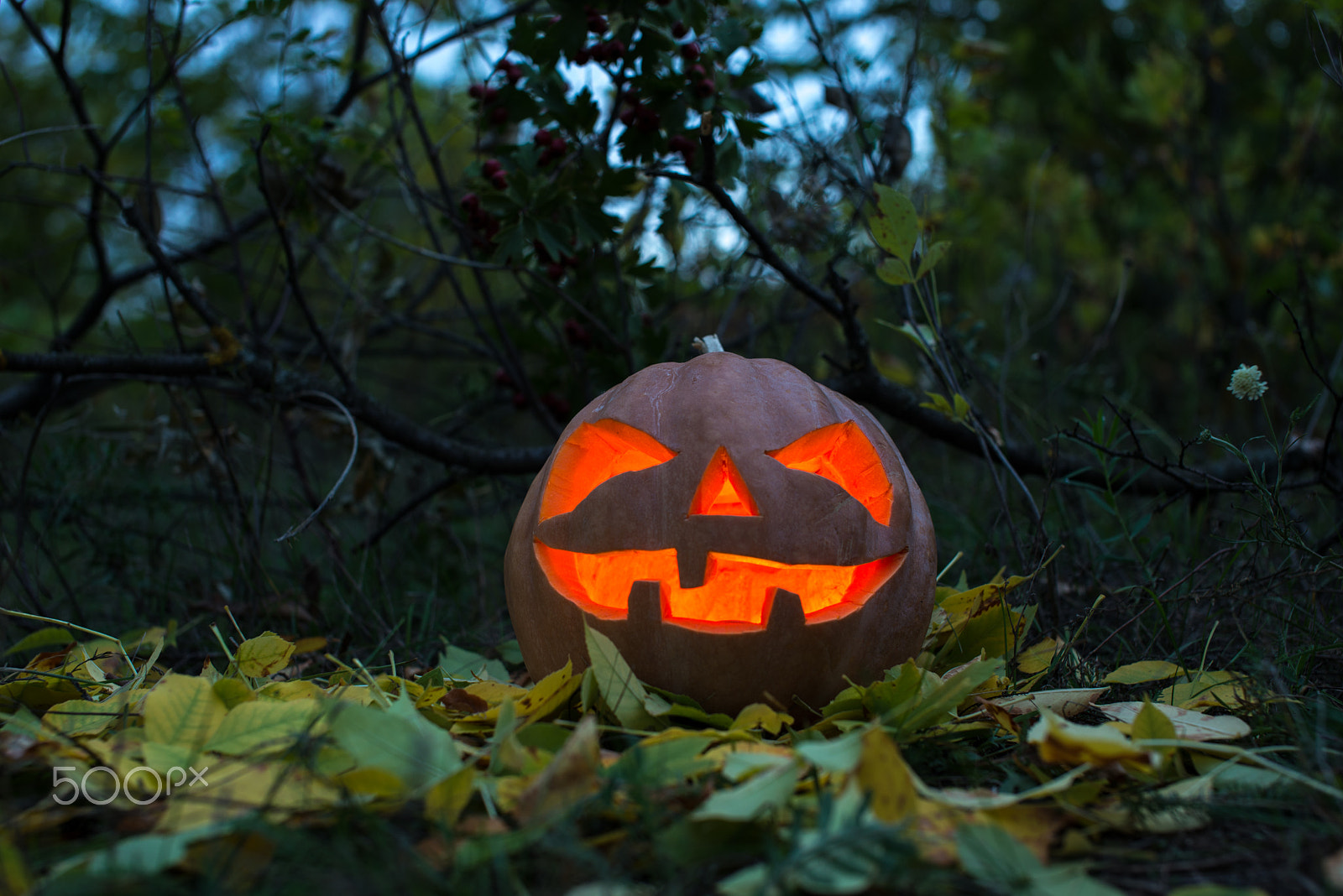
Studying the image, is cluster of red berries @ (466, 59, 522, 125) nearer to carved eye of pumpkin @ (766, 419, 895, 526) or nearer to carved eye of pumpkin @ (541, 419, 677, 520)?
carved eye of pumpkin @ (541, 419, 677, 520)

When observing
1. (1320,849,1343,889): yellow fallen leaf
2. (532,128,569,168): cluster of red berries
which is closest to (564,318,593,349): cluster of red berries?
(532,128,569,168): cluster of red berries

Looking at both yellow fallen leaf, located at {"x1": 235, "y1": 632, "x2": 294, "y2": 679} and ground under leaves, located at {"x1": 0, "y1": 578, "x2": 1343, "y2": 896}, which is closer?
ground under leaves, located at {"x1": 0, "y1": 578, "x2": 1343, "y2": 896}

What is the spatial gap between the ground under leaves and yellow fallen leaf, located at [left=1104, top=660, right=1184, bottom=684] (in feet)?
0.35

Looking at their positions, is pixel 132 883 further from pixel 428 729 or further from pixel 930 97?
pixel 930 97

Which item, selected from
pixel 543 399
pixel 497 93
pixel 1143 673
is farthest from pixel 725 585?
pixel 497 93

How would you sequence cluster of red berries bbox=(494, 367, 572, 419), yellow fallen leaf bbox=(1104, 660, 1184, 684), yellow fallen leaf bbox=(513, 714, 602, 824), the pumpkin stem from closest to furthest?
yellow fallen leaf bbox=(513, 714, 602, 824) < yellow fallen leaf bbox=(1104, 660, 1184, 684) < the pumpkin stem < cluster of red berries bbox=(494, 367, 572, 419)

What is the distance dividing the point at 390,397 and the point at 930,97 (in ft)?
10.3

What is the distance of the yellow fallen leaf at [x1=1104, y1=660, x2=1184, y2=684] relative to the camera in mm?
1427

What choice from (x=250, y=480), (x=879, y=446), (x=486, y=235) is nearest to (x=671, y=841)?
(x=879, y=446)

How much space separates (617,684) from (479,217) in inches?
51.8

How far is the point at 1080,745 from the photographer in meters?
1.01

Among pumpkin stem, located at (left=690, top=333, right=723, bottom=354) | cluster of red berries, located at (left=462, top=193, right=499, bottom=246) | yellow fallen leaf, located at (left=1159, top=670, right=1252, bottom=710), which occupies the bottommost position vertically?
yellow fallen leaf, located at (left=1159, top=670, right=1252, bottom=710)

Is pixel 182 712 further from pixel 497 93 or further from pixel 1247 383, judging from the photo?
pixel 1247 383

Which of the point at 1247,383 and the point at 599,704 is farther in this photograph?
the point at 1247,383
